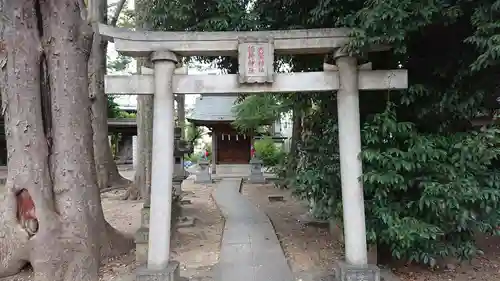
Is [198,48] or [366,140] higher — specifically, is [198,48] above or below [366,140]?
above

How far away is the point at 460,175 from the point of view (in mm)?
4180

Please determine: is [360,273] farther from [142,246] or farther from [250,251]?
[142,246]

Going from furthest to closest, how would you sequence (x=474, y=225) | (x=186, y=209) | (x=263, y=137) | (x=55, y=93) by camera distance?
(x=263, y=137)
(x=186, y=209)
(x=55, y=93)
(x=474, y=225)

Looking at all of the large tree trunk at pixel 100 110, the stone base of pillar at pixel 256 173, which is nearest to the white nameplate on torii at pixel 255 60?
the large tree trunk at pixel 100 110

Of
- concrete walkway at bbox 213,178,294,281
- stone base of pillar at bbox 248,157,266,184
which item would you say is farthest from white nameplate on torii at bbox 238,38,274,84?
stone base of pillar at bbox 248,157,266,184

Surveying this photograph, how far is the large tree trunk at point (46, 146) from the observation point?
189 inches

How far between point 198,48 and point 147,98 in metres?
6.97

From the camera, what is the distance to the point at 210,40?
4605mm

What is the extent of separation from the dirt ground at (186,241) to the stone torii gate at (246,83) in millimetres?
883

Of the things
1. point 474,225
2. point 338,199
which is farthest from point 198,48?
point 474,225

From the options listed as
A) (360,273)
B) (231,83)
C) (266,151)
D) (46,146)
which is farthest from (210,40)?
(266,151)

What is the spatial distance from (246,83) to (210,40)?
0.74 m

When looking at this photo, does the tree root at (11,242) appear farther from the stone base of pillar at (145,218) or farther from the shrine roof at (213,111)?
the shrine roof at (213,111)

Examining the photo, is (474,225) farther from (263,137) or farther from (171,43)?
(263,137)
